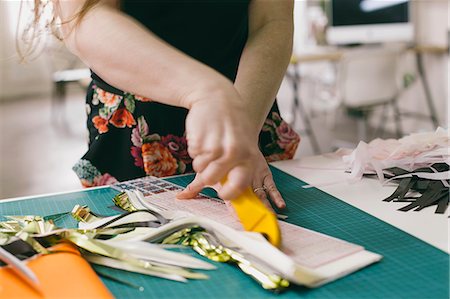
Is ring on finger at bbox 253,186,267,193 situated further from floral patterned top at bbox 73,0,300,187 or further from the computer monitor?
the computer monitor

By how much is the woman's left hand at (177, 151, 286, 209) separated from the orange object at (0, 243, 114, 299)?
25cm

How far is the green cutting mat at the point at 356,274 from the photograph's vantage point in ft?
1.80

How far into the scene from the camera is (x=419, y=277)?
572 mm

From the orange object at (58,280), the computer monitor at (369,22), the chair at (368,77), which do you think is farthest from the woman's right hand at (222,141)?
the computer monitor at (369,22)

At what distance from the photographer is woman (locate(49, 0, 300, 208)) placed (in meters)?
0.57

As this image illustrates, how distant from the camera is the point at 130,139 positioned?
1.05 m

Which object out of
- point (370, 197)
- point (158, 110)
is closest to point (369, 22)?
point (158, 110)

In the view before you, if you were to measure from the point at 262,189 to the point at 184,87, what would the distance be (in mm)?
277

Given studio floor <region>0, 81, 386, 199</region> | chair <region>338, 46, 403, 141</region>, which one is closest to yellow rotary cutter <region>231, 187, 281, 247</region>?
studio floor <region>0, 81, 386, 199</region>

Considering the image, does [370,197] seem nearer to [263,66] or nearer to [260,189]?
[260,189]

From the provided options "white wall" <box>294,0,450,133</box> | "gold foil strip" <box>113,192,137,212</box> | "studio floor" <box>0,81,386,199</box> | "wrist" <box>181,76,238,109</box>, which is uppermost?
"wrist" <box>181,76,238,109</box>

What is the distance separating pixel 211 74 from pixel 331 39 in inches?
160

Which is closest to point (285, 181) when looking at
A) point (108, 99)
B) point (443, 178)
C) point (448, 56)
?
point (443, 178)

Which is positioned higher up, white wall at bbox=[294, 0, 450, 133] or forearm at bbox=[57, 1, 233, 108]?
forearm at bbox=[57, 1, 233, 108]
